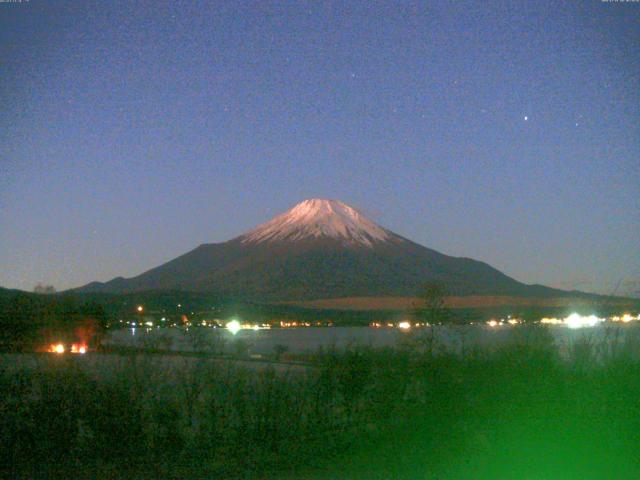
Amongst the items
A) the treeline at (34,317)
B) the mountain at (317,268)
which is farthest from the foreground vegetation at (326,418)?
the mountain at (317,268)

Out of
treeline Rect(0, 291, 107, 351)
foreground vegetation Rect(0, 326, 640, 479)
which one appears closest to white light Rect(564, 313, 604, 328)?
foreground vegetation Rect(0, 326, 640, 479)

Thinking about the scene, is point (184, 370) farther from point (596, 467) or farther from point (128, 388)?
point (596, 467)

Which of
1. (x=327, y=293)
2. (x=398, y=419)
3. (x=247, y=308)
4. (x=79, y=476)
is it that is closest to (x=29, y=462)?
(x=79, y=476)

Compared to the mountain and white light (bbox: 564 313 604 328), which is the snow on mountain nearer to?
the mountain

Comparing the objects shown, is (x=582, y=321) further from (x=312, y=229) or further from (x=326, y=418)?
(x=312, y=229)

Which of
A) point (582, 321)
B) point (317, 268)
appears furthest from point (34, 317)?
point (317, 268)

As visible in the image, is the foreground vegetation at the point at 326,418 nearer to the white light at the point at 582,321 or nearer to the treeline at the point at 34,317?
the white light at the point at 582,321
